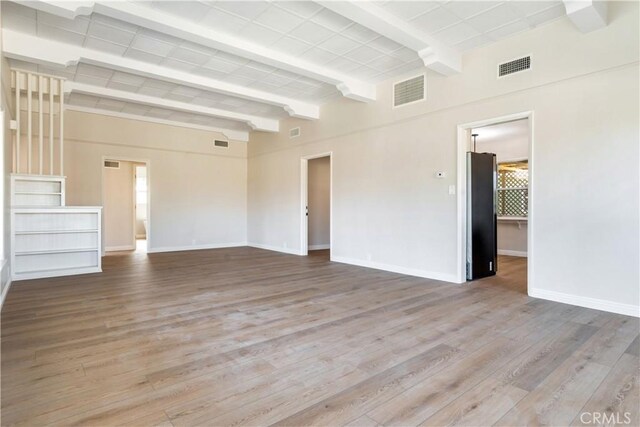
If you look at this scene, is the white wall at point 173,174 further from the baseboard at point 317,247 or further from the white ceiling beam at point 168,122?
the baseboard at point 317,247

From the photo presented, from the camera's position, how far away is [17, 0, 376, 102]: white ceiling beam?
3356 millimetres

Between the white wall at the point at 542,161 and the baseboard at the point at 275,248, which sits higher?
the white wall at the point at 542,161

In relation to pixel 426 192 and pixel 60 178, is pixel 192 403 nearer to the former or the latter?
pixel 426 192

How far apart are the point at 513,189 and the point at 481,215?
3.31 meters

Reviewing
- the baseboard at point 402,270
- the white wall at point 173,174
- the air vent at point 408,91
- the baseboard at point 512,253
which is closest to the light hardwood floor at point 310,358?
the baseboard at point 402,270

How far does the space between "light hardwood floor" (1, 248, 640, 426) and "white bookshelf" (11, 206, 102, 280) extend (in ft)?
2.88

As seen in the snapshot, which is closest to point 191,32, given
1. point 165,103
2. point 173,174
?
point 165,103

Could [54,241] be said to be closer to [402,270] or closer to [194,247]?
[194,247]

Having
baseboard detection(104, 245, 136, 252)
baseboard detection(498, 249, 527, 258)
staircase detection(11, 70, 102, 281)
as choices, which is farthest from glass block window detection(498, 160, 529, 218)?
baseboard detection(104, 245, 136, 252)

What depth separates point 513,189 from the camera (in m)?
7.72

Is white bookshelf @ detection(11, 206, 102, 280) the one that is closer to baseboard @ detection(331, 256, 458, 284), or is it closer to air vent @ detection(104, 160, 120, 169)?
air vent @ detection(104, 160, 120, 169)

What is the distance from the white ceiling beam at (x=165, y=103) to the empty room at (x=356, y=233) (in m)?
0.04

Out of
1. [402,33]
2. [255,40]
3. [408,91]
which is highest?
[255,40]

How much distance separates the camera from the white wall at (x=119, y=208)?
28.8ft
